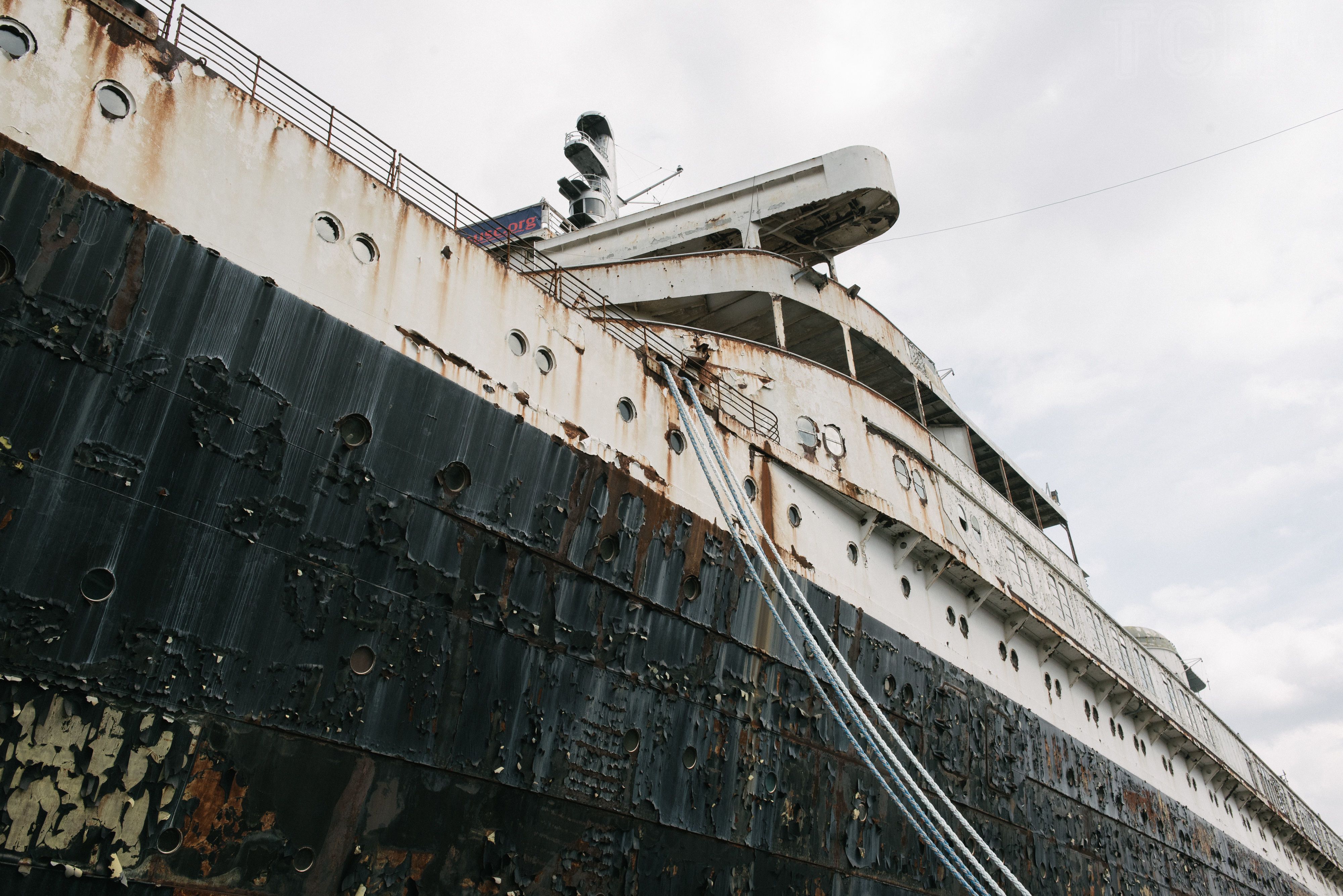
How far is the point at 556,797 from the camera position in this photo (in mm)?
6586

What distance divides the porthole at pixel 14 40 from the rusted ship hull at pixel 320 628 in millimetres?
707

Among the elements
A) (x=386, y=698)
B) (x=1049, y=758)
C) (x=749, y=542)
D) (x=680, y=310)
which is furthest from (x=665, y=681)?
(x=1049, y=758)

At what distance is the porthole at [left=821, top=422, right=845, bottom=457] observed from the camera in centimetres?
1121

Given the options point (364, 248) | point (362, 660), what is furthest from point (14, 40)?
point (362, 660)

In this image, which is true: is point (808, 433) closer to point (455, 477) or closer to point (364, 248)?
point (455, 477)

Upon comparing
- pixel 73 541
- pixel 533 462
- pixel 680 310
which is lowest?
pixel 73 541

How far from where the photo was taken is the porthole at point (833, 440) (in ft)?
36.8

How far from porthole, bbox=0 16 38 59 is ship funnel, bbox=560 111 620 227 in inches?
610

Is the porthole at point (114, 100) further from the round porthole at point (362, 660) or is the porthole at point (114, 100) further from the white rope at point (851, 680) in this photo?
the white rope at point (851, 680)

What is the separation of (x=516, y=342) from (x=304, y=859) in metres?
4.26

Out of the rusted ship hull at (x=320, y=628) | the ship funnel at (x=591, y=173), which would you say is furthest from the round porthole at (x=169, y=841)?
the ship funnel at (x=591, y=173)

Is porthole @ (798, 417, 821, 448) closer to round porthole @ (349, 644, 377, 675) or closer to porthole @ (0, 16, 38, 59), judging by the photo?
round porthole @ (349, 644, 377, 675)

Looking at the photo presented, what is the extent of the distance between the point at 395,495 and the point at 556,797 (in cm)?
255

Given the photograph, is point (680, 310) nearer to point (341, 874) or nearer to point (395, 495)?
point (395, 495)
